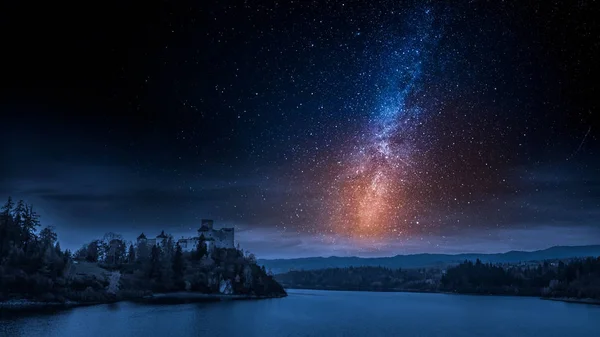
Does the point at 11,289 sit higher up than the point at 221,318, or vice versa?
the point at 11,289

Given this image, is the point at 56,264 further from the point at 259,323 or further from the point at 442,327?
the point at 442,327

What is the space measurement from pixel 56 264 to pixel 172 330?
79.5 m

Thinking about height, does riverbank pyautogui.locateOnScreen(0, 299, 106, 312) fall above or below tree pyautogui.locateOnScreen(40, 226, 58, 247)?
below

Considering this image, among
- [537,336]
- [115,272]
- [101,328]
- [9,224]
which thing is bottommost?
[537,336]

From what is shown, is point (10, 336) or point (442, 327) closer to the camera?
point (10, 336)

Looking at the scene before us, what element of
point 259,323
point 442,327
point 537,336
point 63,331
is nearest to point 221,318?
point 259,323

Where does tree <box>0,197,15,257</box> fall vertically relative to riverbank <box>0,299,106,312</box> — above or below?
above

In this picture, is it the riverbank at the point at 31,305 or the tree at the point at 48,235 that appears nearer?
the riverbank at the point at 31,305

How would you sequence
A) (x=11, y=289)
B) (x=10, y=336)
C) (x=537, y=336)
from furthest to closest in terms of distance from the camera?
(x=11, y=289), (x=537, y=336), (x=10, y=336)

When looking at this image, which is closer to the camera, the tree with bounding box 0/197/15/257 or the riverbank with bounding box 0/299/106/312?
the riverbank with bounding box 0/299/106/312

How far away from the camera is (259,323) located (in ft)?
381

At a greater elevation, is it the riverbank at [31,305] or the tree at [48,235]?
the tree at [48,235]

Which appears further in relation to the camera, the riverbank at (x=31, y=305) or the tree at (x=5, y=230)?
the tree at (x=5, y=230)

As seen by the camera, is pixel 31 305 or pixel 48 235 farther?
pixel 48 235
